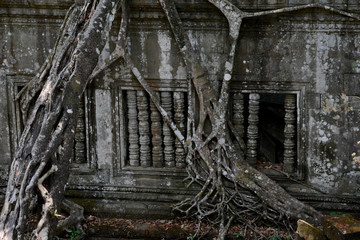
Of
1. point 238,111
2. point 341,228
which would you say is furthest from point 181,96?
point 341,228

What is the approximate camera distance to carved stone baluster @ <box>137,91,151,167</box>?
217 inches

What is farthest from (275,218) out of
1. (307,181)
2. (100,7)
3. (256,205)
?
(100,7)

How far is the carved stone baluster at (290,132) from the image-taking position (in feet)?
17.5

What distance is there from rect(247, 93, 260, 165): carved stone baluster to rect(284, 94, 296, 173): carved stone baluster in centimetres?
34

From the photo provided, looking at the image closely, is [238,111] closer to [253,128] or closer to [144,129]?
[253,128]

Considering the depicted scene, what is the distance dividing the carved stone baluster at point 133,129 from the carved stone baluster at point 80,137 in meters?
0.59

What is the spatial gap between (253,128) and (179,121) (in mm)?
881

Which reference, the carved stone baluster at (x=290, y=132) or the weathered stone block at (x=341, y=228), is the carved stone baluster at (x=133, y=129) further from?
the weathered stone block at (x=341, y=228)

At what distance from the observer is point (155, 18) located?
5.26 m

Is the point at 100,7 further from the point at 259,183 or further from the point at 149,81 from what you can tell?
the point at 259,183

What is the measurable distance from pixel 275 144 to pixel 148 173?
191 cm

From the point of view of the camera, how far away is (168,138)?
5.57 metres

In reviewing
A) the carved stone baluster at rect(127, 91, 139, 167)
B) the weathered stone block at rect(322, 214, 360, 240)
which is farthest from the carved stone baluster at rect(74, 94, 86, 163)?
the weathered stone block at rect(322, 214, 360, 240)

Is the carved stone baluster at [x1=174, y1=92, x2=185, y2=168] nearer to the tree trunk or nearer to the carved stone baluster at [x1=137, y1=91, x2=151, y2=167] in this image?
the carved stone baluster at [x1=137, y1=91, x2=151, y2=167]
